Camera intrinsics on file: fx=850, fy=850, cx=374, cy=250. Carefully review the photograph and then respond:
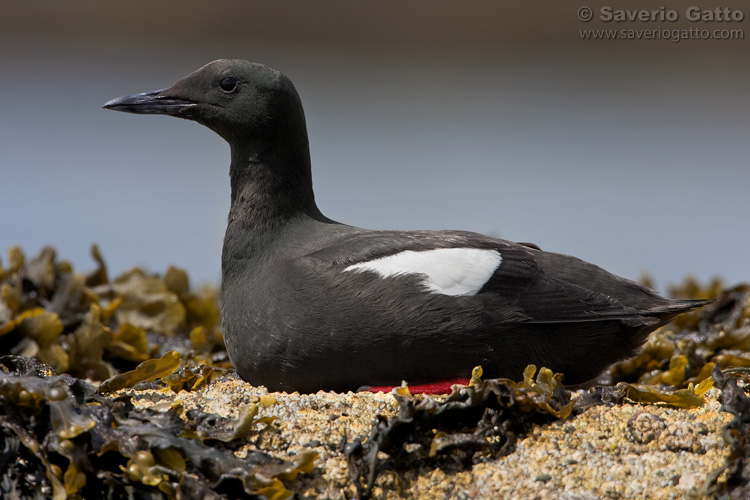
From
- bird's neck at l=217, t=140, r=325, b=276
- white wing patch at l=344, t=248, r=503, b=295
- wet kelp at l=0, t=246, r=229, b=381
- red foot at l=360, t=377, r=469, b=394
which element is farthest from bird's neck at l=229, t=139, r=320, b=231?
red foot at l=360, t=377, r=469, b=394

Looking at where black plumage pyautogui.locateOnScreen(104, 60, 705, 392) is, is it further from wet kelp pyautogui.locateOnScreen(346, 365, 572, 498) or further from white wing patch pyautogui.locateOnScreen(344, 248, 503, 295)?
wet kelp pyautogui.locateOnScreen(346, 365, 572, 498)

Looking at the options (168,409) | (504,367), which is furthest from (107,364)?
(504,367)

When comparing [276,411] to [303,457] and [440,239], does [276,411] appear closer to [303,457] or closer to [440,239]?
[303,457]

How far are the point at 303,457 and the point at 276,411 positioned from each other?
518mm

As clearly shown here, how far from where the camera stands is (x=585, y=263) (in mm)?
4250

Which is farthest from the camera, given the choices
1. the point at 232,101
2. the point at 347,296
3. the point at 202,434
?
the point at 232,101

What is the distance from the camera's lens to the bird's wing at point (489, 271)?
389 cm

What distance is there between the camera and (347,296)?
3.84 meters

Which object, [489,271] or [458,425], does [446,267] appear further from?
[458,425]

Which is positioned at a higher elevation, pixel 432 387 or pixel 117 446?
pixel 432 387

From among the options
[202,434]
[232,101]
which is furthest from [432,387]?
[232,101]

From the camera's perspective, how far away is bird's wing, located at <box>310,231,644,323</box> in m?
3.89

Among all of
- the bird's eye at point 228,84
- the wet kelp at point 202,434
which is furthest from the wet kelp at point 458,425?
the bird's eye at point 228,84

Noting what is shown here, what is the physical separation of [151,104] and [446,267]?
6.02 feet
